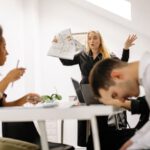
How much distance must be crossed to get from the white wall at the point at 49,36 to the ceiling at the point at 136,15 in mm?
135

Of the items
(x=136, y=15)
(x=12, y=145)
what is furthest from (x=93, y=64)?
(x=136, y=15)

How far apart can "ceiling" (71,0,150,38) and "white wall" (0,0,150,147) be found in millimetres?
135

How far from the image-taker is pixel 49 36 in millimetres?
4816

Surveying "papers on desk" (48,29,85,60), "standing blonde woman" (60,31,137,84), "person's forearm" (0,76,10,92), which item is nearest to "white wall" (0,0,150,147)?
→ "standing blonde woman" (60,31,137,84)

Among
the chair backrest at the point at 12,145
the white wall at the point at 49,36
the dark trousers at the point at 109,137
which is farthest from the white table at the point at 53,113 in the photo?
the white wall at the point at 49,36

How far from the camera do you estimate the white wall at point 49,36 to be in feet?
14.9

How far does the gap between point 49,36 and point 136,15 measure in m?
1.39

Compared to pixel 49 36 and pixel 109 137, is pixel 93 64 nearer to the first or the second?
pixel 109 137

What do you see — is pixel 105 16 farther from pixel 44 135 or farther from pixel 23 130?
pixel 44 135

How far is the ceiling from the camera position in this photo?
12.8 ft

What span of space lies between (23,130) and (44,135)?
2.14 ft

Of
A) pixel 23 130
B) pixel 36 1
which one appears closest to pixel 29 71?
pixel 36 1

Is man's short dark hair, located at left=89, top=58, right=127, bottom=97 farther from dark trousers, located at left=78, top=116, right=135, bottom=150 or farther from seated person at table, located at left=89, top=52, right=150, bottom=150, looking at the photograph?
dark trousers, located at left=78, top=116, right=135, bottom=150

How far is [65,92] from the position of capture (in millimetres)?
4703
